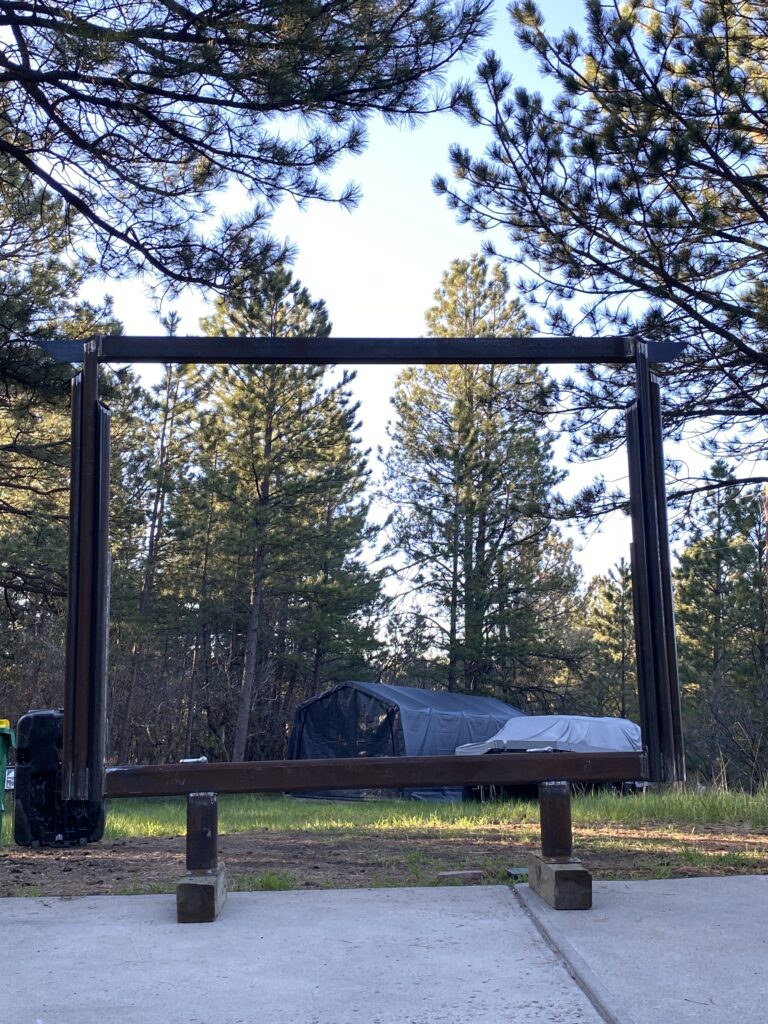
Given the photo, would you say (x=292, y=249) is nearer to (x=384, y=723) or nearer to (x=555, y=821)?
(x=555, y=821)

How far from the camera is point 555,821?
14.3 ft

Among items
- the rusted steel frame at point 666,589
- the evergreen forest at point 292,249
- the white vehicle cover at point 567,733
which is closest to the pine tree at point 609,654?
the evergreen forest at point 292,249

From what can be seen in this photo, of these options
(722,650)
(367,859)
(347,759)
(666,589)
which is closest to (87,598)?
(347,759)

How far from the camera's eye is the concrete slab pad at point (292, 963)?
9.23 feet

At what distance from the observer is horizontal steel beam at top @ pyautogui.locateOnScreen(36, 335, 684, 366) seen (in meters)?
4.43

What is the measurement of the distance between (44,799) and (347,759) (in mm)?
4061

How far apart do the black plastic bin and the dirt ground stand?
0.18 metres

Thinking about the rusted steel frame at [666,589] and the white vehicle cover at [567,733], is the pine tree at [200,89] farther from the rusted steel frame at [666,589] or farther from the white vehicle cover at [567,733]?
the white vehicle cover at [567,733]

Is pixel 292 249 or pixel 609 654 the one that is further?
pixel 609 654

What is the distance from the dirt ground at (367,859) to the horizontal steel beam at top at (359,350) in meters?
2.47

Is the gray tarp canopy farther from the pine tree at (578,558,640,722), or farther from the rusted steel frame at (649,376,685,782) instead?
the rusted steel frame at (649,376,685,782)

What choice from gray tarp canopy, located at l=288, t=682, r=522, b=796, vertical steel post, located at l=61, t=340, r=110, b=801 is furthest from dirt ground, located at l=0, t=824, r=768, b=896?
gray tarp canopy, located at l=288, t=682, r=522, b=796

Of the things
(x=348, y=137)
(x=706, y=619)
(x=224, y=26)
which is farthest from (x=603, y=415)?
(x=706, y=619)

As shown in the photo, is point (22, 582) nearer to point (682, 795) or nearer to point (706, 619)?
point (682, 795)
